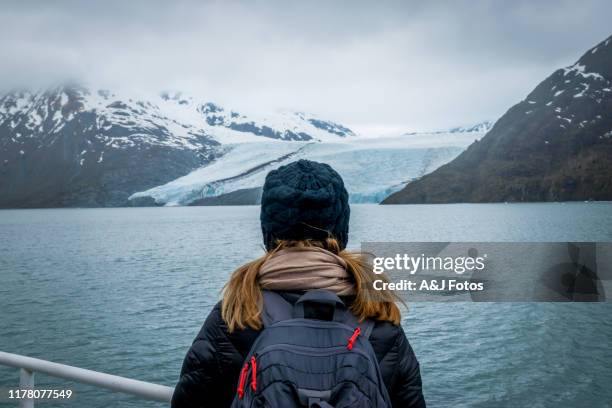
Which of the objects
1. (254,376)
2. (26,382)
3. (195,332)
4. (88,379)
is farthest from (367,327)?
(195,332)

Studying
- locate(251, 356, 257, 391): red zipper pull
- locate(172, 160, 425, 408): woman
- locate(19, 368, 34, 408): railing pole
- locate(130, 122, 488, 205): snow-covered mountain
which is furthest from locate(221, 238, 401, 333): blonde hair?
locate(130, 122, 488, 205): snow-covered mountain

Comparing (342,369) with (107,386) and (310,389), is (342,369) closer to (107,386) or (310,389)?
(310,389)

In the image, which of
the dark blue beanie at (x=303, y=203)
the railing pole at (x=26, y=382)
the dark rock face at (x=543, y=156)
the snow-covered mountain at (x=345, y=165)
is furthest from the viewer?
the dark rock face at (x=543, y=156)

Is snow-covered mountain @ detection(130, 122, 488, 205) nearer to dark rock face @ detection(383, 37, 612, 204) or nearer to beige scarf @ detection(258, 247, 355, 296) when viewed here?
dark rock face @ detection(383, 37, 612, 204)

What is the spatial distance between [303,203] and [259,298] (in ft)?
0.98

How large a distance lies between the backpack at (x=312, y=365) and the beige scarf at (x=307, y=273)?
7 centimetres

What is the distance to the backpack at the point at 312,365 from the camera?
4.39 feet

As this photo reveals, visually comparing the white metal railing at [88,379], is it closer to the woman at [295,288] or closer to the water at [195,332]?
the woman at [295,288]

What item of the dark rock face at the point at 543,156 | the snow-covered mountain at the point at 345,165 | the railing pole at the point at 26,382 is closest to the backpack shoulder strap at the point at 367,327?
the railing pole at the point at 26,382

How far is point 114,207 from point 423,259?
180 metres

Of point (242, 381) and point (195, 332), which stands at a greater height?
point (242, 381)

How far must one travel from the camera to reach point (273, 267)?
1.53 meters

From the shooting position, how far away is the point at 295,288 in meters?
1.50

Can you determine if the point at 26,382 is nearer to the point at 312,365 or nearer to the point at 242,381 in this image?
the point at 242,381
